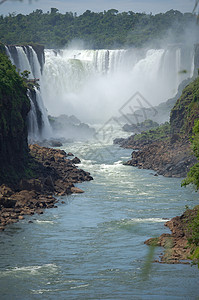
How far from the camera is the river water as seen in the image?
74.5ft

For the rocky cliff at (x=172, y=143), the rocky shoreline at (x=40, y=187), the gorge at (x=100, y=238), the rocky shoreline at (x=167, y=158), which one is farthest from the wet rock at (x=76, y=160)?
the rocky cliff at (x=172, y=143)

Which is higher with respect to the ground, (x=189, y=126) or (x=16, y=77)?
(x=16, y=77)

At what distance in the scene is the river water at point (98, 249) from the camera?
22.7m

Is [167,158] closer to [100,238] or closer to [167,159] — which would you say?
[167,159]

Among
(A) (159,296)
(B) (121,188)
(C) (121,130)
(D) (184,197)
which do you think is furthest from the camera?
(C) (121,130)

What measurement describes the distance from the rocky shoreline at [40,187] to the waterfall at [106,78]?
40772 millimetres

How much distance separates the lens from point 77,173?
1829 inches

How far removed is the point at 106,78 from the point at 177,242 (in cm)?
7881

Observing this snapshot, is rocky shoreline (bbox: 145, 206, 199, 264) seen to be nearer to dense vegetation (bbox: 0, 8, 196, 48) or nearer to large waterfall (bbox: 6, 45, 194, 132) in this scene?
large waterfall (bbox: 6, 45, 194, 132)

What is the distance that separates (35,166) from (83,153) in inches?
642

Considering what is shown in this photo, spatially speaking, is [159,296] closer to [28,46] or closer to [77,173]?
[77,173]

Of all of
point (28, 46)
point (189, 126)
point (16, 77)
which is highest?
point (28, 46)

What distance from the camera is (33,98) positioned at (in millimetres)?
63375

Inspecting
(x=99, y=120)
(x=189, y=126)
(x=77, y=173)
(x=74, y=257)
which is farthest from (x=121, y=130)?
(x=74, y=257)
